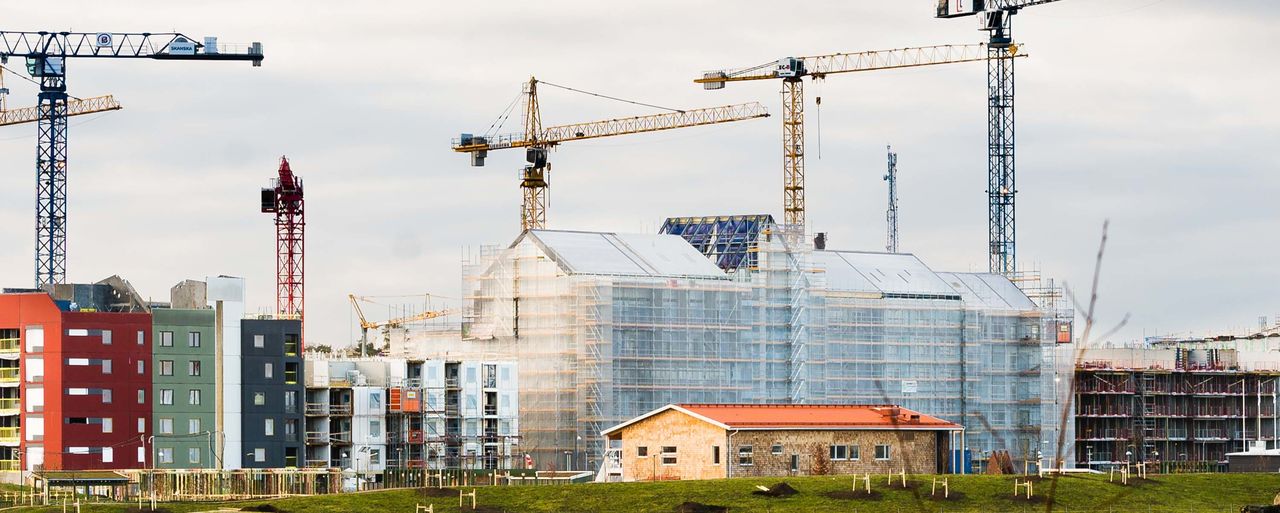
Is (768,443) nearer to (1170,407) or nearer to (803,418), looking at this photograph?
(803,418)

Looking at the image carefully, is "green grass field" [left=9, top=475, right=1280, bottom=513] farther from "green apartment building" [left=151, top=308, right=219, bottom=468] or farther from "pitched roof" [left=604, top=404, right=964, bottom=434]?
"green apartment building" [left=151, top=308, right=219, bottom=468]

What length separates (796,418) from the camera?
104750mm

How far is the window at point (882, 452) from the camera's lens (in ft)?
343

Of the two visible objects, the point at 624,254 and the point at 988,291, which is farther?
the point at 988,291

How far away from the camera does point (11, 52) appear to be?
602 feet

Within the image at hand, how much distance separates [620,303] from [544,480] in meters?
17.5

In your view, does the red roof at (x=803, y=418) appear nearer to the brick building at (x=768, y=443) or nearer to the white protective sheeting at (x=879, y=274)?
the brick building at (x=768, y=443)

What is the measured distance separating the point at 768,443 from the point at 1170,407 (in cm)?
8076

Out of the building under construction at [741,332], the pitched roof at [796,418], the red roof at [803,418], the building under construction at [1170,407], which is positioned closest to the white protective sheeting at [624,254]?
the building under construction at [741,332]

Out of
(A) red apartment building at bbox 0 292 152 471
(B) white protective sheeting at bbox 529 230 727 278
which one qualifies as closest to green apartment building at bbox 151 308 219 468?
(A) red apartment building at bbox 0 292 152 471

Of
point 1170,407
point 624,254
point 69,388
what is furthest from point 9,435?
point 1170,407

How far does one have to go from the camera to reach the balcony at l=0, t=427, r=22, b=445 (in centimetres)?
11625

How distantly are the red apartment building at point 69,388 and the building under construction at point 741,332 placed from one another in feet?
91.5

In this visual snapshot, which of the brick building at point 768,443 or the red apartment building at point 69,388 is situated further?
the red apartment building at point 69,388
